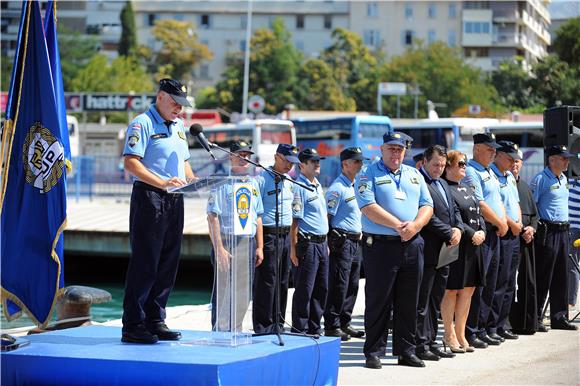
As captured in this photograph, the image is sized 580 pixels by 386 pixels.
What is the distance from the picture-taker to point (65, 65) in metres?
90.9

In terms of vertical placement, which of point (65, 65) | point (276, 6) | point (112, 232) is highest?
point (276, 6)

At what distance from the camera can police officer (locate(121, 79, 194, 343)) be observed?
762cm

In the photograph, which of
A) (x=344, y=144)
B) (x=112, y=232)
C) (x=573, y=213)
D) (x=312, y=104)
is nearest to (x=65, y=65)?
(x=312, y=104)

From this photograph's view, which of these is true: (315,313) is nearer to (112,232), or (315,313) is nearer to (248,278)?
(248,278)

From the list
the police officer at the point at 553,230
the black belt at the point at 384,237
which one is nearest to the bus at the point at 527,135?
the police officer at the point at 553,230

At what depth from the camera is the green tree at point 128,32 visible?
10412 cm

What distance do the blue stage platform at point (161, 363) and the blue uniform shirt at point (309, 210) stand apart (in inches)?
113

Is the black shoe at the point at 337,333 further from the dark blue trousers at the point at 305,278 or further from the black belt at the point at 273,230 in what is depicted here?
the black belt at the point at 273,230

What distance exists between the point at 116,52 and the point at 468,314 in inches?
4078

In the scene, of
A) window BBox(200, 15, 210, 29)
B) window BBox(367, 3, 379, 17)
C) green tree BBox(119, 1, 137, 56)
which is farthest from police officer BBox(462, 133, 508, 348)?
A: window BBox(200, 15, 210, 29)

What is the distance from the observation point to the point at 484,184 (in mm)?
10992

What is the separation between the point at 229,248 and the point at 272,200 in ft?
10.2

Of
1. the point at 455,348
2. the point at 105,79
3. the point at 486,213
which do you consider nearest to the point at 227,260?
the point at 455,348

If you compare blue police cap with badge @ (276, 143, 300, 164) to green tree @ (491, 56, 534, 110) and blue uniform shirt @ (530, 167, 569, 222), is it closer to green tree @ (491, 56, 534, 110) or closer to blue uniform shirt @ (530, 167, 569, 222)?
blue uniform shirt @ (530, 167, 569, 222)
